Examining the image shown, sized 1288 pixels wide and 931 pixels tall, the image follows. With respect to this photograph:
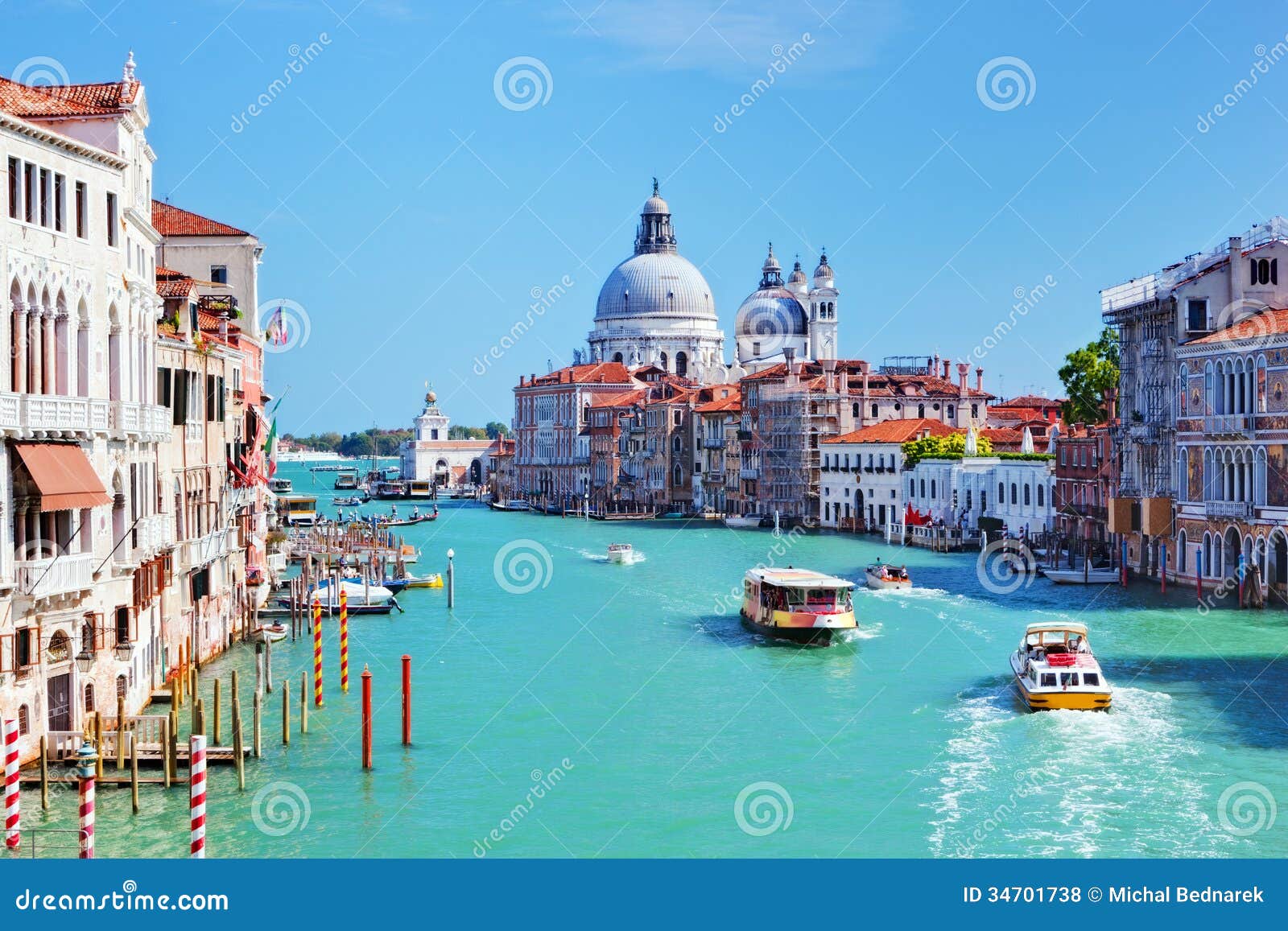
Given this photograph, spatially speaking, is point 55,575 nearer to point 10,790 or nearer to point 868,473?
point 10,790

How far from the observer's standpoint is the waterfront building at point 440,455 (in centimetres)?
12362

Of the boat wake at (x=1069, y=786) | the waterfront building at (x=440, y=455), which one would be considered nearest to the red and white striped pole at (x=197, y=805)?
the boat wake at (x=1069, y=786)

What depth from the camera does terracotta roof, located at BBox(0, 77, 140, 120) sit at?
15.4 m

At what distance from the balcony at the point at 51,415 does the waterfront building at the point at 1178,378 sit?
20.4 m

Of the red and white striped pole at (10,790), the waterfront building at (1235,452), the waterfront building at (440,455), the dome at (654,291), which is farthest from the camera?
the waterfront building at (440,455)

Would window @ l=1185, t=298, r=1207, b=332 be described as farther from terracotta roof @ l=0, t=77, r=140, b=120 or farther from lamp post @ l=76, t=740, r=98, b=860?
lamp post @ l=76, t=740, r=98, b=860

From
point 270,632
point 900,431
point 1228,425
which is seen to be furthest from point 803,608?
point 900,431

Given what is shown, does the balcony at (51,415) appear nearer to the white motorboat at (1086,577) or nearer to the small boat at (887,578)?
the small boat at (887,578)

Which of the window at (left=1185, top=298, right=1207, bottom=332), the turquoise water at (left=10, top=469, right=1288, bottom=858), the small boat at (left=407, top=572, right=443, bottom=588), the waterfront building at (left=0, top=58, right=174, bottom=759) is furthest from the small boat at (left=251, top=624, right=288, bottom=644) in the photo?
the window at (left=1185, top=298, right=1207, bottom=332)

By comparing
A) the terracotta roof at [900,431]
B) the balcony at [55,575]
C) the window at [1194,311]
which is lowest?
the balcony at [55,575]

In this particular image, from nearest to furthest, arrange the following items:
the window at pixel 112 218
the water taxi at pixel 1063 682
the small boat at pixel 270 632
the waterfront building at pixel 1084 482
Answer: the window at pixel 112 218, the water taxi at pixel 1063 682, the small boat at pixel 270 632, the waterfront building at pixel 1084 482

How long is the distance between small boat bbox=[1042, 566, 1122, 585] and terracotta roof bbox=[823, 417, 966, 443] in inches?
772

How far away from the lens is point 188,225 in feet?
91.8

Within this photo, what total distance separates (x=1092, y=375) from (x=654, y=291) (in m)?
54.7
